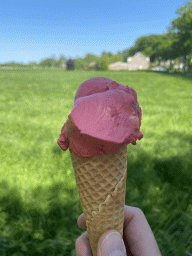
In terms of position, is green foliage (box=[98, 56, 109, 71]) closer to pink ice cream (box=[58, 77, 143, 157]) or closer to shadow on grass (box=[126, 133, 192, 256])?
shadow on grass (box=[126, 133, 192, 256])

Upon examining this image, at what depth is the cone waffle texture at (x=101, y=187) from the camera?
1.26 m

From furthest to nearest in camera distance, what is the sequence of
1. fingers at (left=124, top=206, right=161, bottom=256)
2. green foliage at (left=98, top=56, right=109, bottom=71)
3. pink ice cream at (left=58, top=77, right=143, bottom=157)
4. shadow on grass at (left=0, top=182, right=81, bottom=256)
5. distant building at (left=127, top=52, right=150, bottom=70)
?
distant building at (left=127, top=52, right=150, bottom=70) → green foliage at (left=98, top=56, right=109, bottom=71) → shadow on grass at (left=0, top=182, right=81, bottom=256) → fingers at (left=124, top=206, right=161, bottom=256) → pink ice cream at (left=58, top=77, right=143, bottom=157)

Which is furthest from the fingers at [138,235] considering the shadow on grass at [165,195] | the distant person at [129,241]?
the shadow on grass at [165,195]

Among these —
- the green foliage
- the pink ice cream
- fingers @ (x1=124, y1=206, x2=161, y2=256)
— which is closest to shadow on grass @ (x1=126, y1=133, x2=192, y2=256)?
fingers @ (x1=124, y1=206, x2=161, y2=256)

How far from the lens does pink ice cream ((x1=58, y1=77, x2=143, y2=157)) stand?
3.55ft

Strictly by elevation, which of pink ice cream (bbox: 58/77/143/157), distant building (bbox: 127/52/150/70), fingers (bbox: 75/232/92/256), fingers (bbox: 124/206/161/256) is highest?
distant building (bbox: 127/52/150/70)

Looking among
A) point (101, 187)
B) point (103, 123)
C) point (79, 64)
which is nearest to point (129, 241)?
point (101, 187)

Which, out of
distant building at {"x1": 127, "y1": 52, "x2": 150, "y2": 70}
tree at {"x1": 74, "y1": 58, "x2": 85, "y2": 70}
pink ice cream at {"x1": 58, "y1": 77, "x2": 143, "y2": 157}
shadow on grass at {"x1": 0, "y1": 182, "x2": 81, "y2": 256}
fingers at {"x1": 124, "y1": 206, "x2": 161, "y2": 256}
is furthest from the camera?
tree at {"x1": 74, "y1": 58, "x2": 85, "y2": 70}

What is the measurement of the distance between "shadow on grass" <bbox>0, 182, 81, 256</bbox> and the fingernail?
43.2 inches

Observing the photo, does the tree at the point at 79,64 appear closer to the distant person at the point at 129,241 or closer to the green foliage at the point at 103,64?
the green foliage at the point at 103,64

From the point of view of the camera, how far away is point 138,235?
1.63m

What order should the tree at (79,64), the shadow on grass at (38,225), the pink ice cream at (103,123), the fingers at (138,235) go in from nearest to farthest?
the pink ice cream at (103,123)
the fingers at (138,235)
the shadow on grass at (38,225)
the tree at (79,64)

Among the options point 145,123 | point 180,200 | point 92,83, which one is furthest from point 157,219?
point 145,123

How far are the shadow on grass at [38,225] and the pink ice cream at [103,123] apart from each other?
1.56 m
